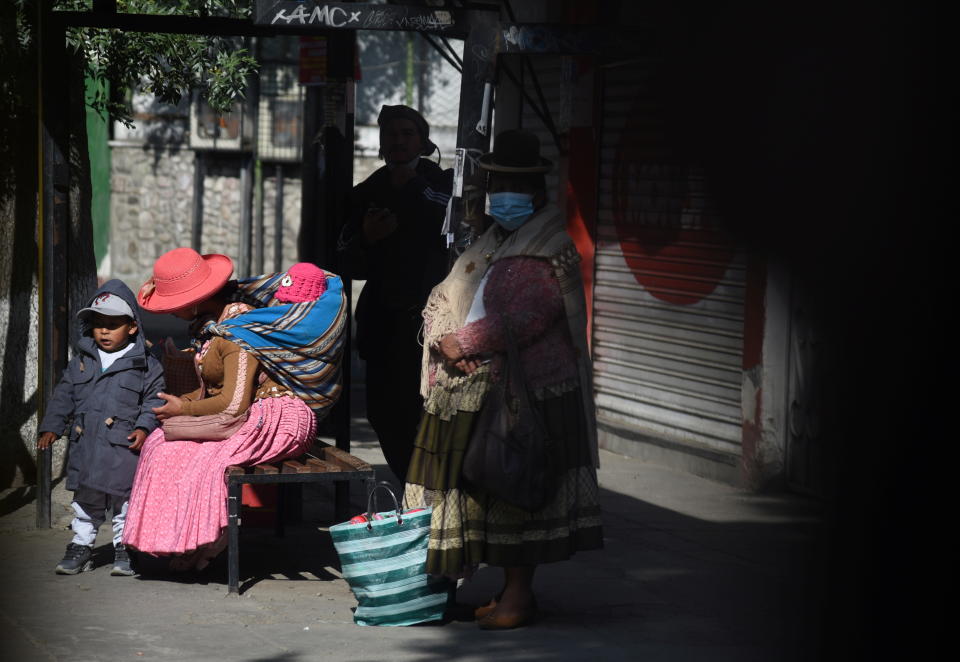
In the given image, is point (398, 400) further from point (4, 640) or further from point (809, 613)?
point (809, 613)

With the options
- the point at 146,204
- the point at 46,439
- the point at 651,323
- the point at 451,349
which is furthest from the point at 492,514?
the point at 146,204

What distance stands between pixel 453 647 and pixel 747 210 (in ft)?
12.4

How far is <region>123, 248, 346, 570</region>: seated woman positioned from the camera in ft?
15.9

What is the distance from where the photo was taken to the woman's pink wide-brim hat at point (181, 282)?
203 inches

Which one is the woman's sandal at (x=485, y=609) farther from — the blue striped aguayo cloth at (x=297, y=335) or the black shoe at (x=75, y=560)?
the black shoe at (x=75, y=560)

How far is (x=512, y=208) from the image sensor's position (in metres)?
4.47

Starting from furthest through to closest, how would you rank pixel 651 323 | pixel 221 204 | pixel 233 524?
pixel 221 204, pixel 651 323, pixel 233 524

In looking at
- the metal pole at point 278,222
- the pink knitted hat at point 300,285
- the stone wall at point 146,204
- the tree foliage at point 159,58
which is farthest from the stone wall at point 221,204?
the pink knitted hat at point 300,285

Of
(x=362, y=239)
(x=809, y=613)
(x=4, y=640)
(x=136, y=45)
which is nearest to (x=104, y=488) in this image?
(x=4, y=640)

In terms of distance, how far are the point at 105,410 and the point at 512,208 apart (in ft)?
6.09

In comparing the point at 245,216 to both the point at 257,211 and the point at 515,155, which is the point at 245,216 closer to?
the point at 257,211

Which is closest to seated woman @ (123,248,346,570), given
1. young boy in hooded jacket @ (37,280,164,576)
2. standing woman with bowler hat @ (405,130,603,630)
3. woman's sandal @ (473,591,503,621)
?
young boy in hooded jacket @ (37,280,164,576)

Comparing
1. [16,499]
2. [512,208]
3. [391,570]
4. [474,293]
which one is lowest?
[16,499]

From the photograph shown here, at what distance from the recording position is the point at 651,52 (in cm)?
74
